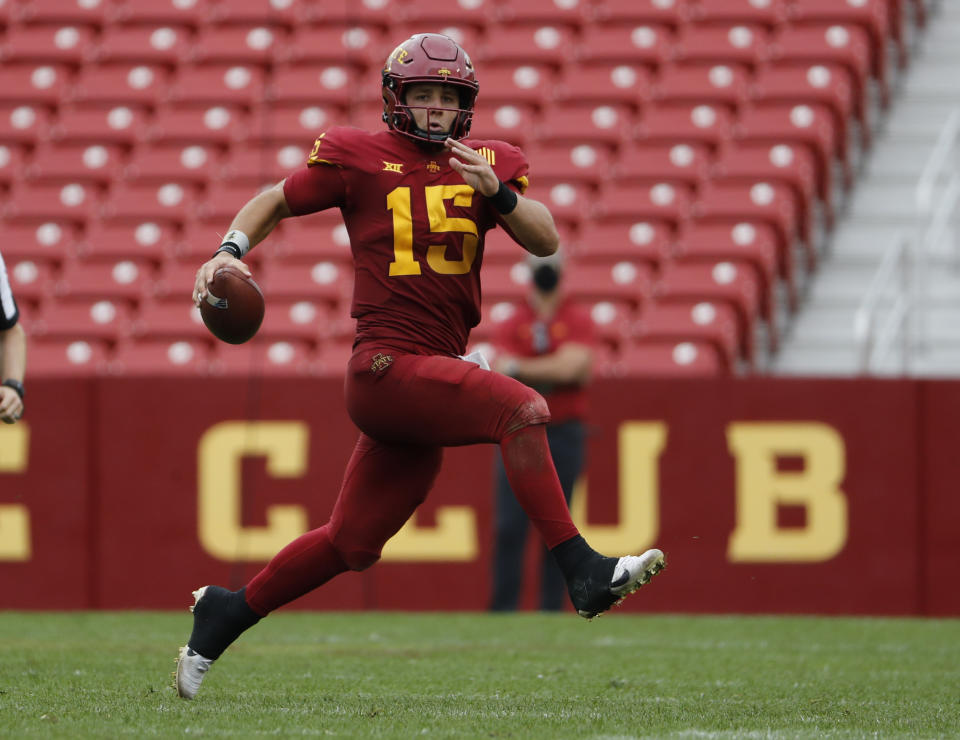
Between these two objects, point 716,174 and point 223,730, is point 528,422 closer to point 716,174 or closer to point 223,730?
point 223,730

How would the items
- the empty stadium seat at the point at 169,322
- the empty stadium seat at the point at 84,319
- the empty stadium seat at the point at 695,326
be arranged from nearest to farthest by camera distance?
the empty stadium seat at the point at 695,326 < the empty stadium seat at the point at 169,322 < the empty stadium seat at the point at 84,319

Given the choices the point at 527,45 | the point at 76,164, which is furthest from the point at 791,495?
the point at 76,164

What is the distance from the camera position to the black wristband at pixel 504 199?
14.2ft

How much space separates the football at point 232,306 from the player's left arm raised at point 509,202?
595 mm

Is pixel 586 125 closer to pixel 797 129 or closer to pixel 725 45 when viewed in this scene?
pixel 725 45

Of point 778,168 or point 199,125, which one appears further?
point 199,125

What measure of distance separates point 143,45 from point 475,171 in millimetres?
9476

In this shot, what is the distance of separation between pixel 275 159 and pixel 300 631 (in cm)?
529

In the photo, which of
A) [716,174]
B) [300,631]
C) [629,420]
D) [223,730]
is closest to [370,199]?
[223,730]

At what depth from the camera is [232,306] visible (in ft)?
14.3

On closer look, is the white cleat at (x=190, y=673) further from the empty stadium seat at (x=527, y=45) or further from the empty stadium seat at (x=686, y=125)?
the empty stadium seat at (x=527, y=45)

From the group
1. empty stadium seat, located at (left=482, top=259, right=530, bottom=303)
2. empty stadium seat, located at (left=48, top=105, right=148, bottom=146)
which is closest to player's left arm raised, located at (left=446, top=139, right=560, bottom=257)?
empty stadium seat, located at (left=482, top=259, right=530, bottom=303)

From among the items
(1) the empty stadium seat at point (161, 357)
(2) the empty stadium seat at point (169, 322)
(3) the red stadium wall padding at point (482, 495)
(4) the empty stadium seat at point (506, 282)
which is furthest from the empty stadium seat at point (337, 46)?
(3) the red stadium wall padding at point (482, 495)

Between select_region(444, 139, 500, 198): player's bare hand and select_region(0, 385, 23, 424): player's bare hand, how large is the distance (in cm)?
171
